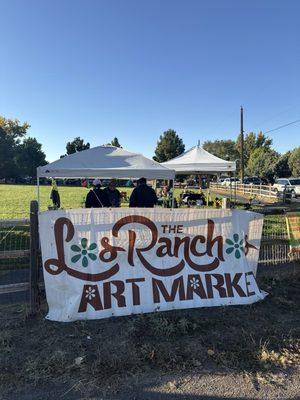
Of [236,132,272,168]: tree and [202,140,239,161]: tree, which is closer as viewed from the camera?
[236,132,272,168]: tree

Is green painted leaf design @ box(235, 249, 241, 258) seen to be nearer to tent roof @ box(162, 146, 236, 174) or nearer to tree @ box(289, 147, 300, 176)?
tent roof @ box(162, 146, 236, 174)

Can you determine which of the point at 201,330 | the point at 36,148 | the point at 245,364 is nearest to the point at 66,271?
the point at 201,330

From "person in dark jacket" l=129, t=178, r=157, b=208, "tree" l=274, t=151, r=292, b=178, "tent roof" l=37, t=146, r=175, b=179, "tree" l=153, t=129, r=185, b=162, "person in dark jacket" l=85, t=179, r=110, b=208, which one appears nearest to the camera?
"person in dark jacket" l=129, t=178, r=157, b=208

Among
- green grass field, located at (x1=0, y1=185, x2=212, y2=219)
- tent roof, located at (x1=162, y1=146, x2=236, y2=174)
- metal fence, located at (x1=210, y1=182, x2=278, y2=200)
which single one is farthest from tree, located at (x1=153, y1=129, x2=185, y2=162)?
tent roof, located at (x1=162, y1=146, x2=236, y2=174)

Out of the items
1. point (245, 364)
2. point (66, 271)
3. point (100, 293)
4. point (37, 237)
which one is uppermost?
point (37, 237)

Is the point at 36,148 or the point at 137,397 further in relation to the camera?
the point at 36,148

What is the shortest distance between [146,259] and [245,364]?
1826 millimetres

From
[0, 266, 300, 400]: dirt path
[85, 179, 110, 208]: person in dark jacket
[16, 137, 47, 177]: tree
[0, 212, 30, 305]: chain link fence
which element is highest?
[16, 137, 47, 177]: tree

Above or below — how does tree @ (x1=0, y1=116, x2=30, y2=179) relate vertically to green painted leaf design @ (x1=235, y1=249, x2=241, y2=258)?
above

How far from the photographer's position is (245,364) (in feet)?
11.6

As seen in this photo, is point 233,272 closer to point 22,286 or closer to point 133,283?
point 133,283

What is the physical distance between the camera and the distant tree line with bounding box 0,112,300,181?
201 feet

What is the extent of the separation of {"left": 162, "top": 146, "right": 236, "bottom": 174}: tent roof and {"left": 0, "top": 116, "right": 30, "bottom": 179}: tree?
3007 inches

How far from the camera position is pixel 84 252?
4.61 meters
